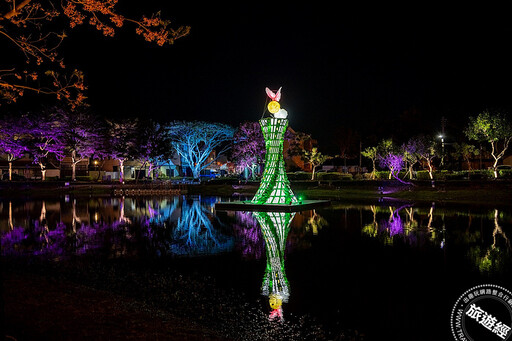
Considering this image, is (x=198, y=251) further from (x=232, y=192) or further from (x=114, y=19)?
(x=232, y=192)

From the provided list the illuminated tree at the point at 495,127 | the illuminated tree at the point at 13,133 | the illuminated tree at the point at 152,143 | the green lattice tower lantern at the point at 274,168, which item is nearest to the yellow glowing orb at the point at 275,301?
the green lattice tower lantern at the point at 274,168

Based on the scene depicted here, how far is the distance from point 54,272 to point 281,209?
15.5m

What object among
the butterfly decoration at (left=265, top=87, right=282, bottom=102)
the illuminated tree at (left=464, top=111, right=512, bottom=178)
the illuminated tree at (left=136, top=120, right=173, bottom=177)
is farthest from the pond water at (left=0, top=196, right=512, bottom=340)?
the illuminated tree at (left=136, top=120, right=173, bottom=177)

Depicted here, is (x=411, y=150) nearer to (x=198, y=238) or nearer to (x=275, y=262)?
(x=198, y=238)

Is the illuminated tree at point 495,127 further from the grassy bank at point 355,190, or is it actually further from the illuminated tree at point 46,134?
the illuminated tree at point 46,134

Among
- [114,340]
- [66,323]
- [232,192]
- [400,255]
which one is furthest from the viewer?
[232,192]

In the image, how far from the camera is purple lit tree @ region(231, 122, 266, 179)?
165ft

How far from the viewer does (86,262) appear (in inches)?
426

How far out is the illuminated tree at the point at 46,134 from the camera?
151 ft

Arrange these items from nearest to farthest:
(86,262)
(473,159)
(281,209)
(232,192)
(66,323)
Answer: (66,323) → (86,262) → (281,209) → (232,192) → (473,159)

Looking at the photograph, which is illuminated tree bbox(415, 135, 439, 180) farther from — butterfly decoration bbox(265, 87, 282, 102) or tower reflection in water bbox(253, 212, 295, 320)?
tower reflection in water bbox(253, 212, 295, 320)

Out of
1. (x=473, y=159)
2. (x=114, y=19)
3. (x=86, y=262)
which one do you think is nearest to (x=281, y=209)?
(x=86, y=262)

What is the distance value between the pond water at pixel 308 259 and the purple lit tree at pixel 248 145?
96.2 feet

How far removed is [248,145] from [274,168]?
25.8 metres
